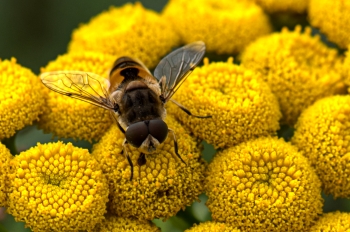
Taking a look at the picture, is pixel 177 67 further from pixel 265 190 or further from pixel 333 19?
pixel 333 19

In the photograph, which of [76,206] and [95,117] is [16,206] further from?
[95,117]

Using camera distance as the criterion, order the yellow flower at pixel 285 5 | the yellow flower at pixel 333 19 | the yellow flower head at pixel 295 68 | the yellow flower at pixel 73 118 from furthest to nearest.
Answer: the yellow flower at pixel 285 5
the yellow flower at pixel 333 19
the yellow flower head at pixel 295 68
the yellow flower at pixel 73 118

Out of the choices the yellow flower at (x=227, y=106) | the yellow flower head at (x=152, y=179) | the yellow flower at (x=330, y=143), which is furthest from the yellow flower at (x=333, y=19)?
the yellow flower head at (x=152, y=179)

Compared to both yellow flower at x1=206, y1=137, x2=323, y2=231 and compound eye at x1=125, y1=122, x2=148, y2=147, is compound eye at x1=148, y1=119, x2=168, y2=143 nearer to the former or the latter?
compound eye at x1=125, y1=122, x2=148, y2=147

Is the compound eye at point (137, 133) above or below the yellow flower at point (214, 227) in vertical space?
above

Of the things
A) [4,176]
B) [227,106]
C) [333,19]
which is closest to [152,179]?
[227,106]

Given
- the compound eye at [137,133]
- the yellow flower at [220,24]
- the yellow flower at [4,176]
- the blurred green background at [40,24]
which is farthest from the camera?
the blurred green background at [40,24]

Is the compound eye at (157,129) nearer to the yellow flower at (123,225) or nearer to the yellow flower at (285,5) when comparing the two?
the yellow flower at (123,225)

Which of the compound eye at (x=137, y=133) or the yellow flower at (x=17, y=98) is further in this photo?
the yellow flower at (x=17, y=98)
